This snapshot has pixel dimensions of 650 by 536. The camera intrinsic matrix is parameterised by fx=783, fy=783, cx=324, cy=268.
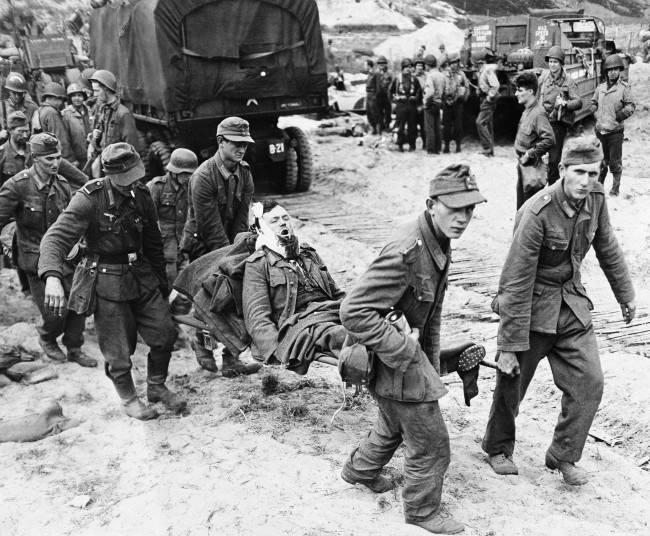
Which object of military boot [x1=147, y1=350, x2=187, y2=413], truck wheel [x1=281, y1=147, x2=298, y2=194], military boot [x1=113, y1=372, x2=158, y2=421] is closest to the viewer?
military boot [x1=113, y1=372, x2=158, y2=421]

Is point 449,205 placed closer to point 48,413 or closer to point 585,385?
point 585,385

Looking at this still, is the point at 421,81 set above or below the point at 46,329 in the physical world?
above

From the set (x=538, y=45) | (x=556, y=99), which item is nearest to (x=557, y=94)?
(x=556, y=99)

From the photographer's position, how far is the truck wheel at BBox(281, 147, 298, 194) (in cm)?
1222

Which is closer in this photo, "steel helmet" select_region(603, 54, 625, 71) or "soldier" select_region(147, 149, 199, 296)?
"soldier" select_region(147, 149, 199, 296)

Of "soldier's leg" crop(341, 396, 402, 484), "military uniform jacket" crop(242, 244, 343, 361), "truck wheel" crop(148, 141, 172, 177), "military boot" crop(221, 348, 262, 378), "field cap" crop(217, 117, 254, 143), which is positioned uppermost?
"field cap" crop(217, 117, 254, 143)

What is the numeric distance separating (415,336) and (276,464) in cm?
148

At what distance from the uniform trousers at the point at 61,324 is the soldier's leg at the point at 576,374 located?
3962 mm

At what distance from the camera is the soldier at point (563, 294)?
4090 mm

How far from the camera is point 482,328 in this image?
6805 millimetres

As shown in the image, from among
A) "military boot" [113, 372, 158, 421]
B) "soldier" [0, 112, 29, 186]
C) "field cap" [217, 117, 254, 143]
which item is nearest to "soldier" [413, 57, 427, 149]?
"soldier" [0, 112, 29, 186]

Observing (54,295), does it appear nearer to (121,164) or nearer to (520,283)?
(121,164)

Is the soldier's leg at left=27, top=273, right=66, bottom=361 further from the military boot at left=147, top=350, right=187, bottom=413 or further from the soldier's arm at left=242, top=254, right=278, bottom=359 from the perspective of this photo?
the soldier's arm at left=242, top=254, right=278, bottom=359

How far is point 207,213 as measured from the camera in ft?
19.9
